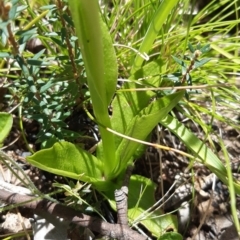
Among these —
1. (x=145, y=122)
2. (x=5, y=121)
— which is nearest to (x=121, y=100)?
(x=145, y=122)

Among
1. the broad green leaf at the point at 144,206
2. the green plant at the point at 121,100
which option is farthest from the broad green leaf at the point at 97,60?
the broad green leaf at the point at 144,206

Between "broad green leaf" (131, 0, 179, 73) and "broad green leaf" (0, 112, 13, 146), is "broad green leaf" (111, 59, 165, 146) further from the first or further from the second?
"broad green leaf" (0, 112, 13, 146)

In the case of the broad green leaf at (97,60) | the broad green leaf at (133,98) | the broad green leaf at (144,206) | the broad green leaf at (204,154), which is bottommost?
the broad green leaf at (144,206)

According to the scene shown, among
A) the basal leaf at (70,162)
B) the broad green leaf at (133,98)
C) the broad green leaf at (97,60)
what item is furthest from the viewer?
the broad green leaf at (133,98)

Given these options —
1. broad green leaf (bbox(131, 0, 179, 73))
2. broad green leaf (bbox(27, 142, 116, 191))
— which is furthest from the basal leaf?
broad green leaf (bbox(131, 0, 179, 73))

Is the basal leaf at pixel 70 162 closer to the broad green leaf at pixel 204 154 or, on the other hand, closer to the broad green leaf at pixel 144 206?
the broad green leaf at pixel 144 206

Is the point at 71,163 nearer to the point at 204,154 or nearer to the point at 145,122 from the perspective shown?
the point at 145,122
